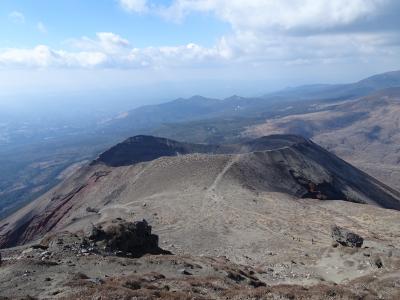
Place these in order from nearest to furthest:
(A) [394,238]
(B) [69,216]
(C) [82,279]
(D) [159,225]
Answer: (C) [82,279] < (A) [394,238] < (D) [159,225] < (B) [69,216]

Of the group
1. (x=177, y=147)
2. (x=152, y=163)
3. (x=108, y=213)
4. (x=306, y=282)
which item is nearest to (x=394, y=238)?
(x=306, y=282)

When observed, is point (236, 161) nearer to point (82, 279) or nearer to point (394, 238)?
point (394, 238)

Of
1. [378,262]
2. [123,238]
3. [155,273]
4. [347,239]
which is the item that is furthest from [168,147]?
[155,273]

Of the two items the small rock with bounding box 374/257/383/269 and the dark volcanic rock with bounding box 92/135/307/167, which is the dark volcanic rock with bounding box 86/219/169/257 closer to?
the small rock with bounding box 374/257/383/269

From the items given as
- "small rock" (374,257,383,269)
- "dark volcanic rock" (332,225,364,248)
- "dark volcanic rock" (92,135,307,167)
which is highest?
"small rock" (374,257,383,269)

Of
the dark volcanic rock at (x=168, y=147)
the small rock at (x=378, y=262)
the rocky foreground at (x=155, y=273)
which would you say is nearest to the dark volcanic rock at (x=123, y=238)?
the rocky foreground at (x=155, y=273)

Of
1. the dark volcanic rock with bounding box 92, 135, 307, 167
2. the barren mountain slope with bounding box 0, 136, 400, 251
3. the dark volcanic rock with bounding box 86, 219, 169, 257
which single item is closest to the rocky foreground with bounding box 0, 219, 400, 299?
the dark volcanic rock with bounding box 86, 219, 169, 257

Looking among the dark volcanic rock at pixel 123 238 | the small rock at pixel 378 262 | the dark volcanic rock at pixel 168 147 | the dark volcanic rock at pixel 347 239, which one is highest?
the dark volcanic rock at pixel 123 238

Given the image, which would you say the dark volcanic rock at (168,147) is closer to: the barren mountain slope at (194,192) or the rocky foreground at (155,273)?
the barren mountain slope at (194,192)
